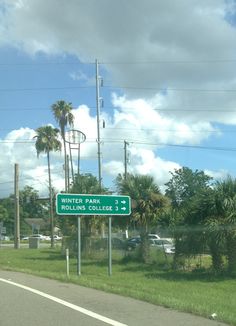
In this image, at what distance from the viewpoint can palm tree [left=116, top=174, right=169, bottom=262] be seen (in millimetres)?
32844

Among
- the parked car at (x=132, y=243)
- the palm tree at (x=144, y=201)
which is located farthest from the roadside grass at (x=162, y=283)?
the palm tree at (x=144, y=201)

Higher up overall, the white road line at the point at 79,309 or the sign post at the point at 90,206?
the sign post at the point at 90,206

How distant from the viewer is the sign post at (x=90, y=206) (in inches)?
935

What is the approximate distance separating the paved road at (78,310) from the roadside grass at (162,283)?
0.54 meters

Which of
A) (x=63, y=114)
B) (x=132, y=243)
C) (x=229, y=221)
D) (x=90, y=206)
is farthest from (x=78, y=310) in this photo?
Result: (x=63, y=114)

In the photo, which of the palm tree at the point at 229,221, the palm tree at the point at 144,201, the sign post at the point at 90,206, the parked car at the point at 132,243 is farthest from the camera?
the parked car at the point at 132,243

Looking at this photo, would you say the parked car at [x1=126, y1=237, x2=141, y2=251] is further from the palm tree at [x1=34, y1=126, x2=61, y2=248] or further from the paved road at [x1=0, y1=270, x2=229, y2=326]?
the palm tree at [x1=34, y1=126, x2=61, y2=248]

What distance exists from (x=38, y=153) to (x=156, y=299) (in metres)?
55.3

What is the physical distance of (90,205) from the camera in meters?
24.6

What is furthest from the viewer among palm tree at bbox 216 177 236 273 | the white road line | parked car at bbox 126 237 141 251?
parked car at bbox 126 237 141 251

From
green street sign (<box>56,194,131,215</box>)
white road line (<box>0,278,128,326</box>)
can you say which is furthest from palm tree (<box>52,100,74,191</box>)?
white road line (<box>0,278,128,326</box>)

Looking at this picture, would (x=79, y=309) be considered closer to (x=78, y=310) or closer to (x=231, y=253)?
(x=78, y=310)

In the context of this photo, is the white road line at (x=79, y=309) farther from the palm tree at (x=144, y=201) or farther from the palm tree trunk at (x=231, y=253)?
the palm tree at (x=144, y=201)

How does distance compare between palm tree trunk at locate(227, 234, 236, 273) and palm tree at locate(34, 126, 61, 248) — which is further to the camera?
palm tree at locate(34, 126, 61, 248)
